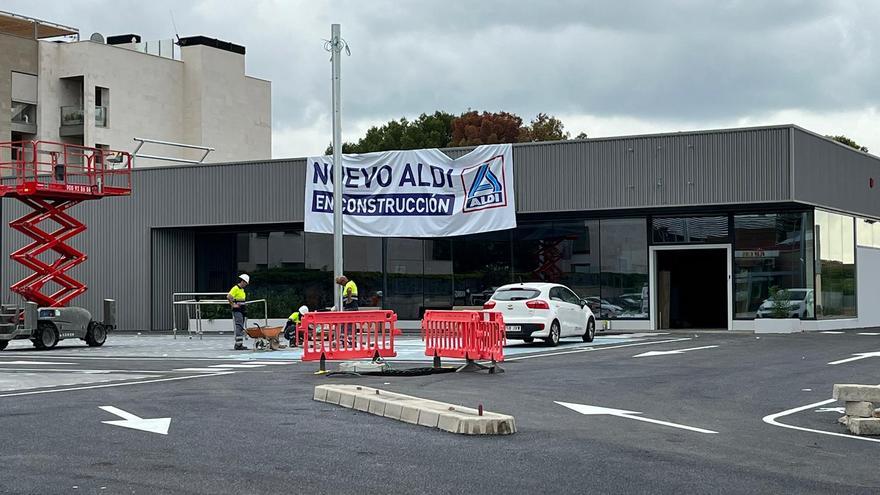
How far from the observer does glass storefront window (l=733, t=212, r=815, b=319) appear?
36.0 m

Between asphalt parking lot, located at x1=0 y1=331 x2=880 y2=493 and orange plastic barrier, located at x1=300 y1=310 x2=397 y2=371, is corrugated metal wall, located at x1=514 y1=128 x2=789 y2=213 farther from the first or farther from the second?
orange plastic barrier, located at x1=300 y1=310 x2=397 y2=371

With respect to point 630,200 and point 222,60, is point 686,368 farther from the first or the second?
point 222,60

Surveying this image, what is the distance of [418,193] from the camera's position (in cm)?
3972

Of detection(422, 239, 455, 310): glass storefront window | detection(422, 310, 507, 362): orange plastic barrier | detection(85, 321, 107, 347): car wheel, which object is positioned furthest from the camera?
detection(422, 239, 455, 310): glass storefront window

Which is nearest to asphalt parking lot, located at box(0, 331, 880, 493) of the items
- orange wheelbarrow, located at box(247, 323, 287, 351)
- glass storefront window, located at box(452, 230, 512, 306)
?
orange wheelbarrow, located at box(247, 323, 287, 351)

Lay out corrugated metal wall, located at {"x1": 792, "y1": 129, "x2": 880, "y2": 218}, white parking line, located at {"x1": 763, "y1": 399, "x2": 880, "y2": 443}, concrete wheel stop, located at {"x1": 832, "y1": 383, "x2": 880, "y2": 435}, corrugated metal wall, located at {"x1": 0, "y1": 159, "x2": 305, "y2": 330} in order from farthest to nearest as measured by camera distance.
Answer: corrugated metal wall, located at {"x1": 0, "y1": 159, "x2": 305, "y2": 330} → corrugated metal wall, located at {"x1": 792, "y1": 129, "x2": 880, "y2": 218} → concrete wheel stop, located at {"x1": 832, "y1": 383, "x2": 880, "y2": 435} → white parking line, located at {"x1": 763, "y1": 399, "x2": 880, "y2": 443}

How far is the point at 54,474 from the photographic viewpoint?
980 cm

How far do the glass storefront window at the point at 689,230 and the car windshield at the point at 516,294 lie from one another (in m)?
9.96

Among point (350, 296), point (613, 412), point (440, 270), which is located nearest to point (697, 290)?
point (440, 270)

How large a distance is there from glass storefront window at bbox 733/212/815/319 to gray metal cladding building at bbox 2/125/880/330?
42 millimetres

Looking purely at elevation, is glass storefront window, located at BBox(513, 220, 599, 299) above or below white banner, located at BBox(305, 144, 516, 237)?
below

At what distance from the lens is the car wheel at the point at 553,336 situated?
2898 cm

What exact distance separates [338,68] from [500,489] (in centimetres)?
2102

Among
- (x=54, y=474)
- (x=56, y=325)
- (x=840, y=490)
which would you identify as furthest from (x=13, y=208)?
(x=840, y=490)
